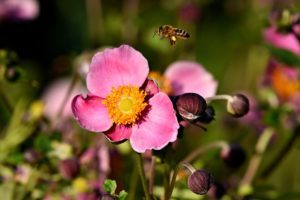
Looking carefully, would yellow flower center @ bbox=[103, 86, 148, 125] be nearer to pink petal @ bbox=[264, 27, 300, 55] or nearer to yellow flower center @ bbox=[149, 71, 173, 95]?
yellow flower center @ bbox=[149, 71, 173, 95]

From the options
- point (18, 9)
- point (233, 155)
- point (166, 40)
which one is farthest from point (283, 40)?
point (18, 9)

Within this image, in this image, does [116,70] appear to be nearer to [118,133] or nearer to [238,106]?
[118,133]

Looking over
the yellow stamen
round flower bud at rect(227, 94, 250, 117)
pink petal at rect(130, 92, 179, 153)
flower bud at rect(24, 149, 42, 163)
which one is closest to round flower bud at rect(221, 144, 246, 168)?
round flower bud at rect(227, 94, 250, 117)

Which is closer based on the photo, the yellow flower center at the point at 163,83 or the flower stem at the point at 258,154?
the yellow flower center at the point at 163,83

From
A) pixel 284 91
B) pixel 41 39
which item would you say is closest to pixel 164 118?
pixel 284 91

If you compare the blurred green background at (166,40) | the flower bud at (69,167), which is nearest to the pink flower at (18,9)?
the blurred green background at (166,40)

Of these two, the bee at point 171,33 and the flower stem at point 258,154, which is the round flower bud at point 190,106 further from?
the flower stem at point 258,154
